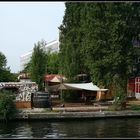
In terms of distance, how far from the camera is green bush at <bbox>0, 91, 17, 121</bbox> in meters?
36.3

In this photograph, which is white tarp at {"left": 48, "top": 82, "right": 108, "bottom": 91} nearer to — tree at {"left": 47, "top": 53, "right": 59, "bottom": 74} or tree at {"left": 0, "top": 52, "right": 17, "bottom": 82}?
tree at {"left": 0, "top": 52, "right": 17, "bottom": 82}

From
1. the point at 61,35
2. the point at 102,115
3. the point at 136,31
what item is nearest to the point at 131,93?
the point at 61,35

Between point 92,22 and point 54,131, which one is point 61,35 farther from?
point 54,131

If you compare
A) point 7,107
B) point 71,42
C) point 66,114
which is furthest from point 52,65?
point 7,107

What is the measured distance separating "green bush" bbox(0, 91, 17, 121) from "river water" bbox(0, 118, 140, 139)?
974mm

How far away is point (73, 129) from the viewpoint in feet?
101

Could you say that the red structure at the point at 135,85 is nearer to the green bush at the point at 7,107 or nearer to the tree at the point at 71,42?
the tree at the point at 71,42

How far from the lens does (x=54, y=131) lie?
29.5 m

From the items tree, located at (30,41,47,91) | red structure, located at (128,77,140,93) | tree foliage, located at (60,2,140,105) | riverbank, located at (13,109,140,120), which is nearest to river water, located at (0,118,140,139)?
riverbank, located at (13,109,140,120)

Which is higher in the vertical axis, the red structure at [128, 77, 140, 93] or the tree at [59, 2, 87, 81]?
the tree at [59, 2, 87, 81]

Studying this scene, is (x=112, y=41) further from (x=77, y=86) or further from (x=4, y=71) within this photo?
(x=4, y=71)

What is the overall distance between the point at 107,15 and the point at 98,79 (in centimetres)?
665

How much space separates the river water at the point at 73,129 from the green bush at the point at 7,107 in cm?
97

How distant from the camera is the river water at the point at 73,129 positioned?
89.9 ft
